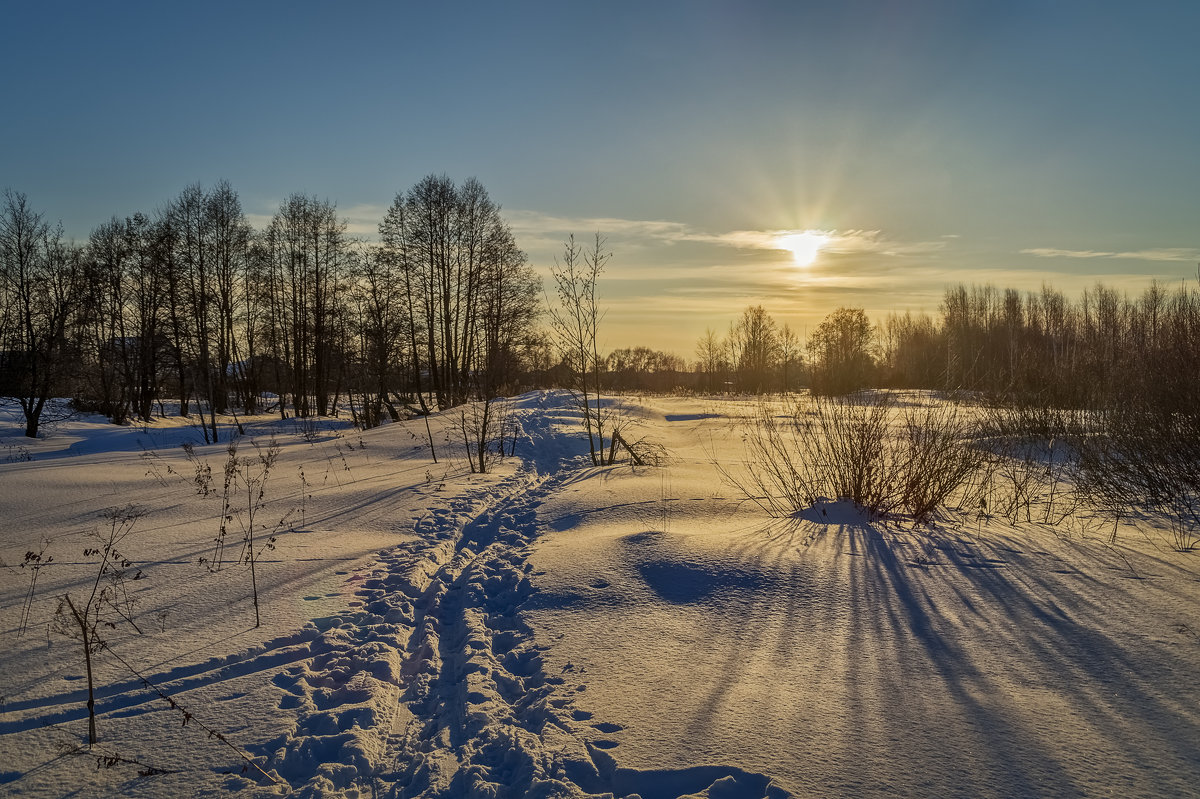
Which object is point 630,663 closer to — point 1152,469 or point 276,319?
point 1152,469

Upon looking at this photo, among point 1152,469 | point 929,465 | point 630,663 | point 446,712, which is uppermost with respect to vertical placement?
point 929,465

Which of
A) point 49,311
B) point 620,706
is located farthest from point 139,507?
point 49,311

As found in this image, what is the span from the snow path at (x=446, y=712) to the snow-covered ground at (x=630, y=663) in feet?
0.05

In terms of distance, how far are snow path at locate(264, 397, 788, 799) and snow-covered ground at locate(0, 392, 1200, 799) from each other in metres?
0.02

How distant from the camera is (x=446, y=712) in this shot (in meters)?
3.10

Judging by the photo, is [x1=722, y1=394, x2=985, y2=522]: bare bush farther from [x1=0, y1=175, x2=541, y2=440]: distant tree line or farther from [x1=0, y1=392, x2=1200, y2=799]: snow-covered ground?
[x1=0, y1=175, x2=541, y2=440]: distant tree line

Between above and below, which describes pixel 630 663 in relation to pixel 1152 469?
below

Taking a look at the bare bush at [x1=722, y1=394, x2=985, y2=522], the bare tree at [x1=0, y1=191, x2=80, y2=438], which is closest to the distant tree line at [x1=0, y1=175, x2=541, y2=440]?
the bare tree at [x1=0, y1=191, x2=80, y2=438]

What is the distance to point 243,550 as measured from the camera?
18.1ft

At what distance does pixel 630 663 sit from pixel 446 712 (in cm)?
101

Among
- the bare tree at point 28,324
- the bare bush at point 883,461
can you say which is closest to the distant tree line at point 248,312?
the bare tree at point 28,324

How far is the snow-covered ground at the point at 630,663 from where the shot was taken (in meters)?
2.41

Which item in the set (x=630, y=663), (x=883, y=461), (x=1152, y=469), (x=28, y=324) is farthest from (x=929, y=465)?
(x=28, y=324)

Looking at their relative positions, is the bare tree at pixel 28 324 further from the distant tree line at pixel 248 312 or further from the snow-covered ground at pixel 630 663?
the snow-covered ground at pixel 630 663
